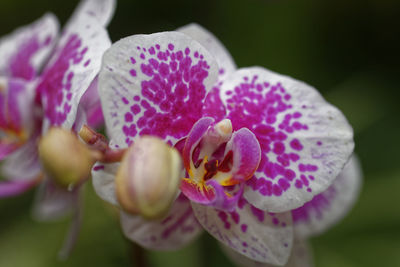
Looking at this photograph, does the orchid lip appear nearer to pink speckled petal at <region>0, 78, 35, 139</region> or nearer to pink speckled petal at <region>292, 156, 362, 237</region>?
pink speckled petal at <region>292, 156, 362, 237</region>

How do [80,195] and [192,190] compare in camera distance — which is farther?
[80,195]

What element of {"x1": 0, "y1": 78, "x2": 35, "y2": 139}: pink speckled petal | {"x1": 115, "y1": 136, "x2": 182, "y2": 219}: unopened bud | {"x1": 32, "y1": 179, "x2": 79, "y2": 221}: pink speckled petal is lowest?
{"x1": 32, "y1": 179, "x2": 79, "y2": 221}: pink speckled petal

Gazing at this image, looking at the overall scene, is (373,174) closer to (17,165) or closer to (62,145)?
(17,165)

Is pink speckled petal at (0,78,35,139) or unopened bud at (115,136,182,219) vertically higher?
unopened bud at (115,136,182,219)

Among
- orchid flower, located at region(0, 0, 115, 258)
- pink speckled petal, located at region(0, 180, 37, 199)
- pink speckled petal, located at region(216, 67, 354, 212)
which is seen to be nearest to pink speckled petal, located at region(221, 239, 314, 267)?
pink speckled petal, located at region(216, 67, 354, 212)

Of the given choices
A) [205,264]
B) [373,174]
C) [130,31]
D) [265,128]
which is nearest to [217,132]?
[265,128]

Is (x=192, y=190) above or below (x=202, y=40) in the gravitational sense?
below

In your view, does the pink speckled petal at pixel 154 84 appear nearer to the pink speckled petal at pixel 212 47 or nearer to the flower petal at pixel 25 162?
the pink speckled petal at pixel 212 47
